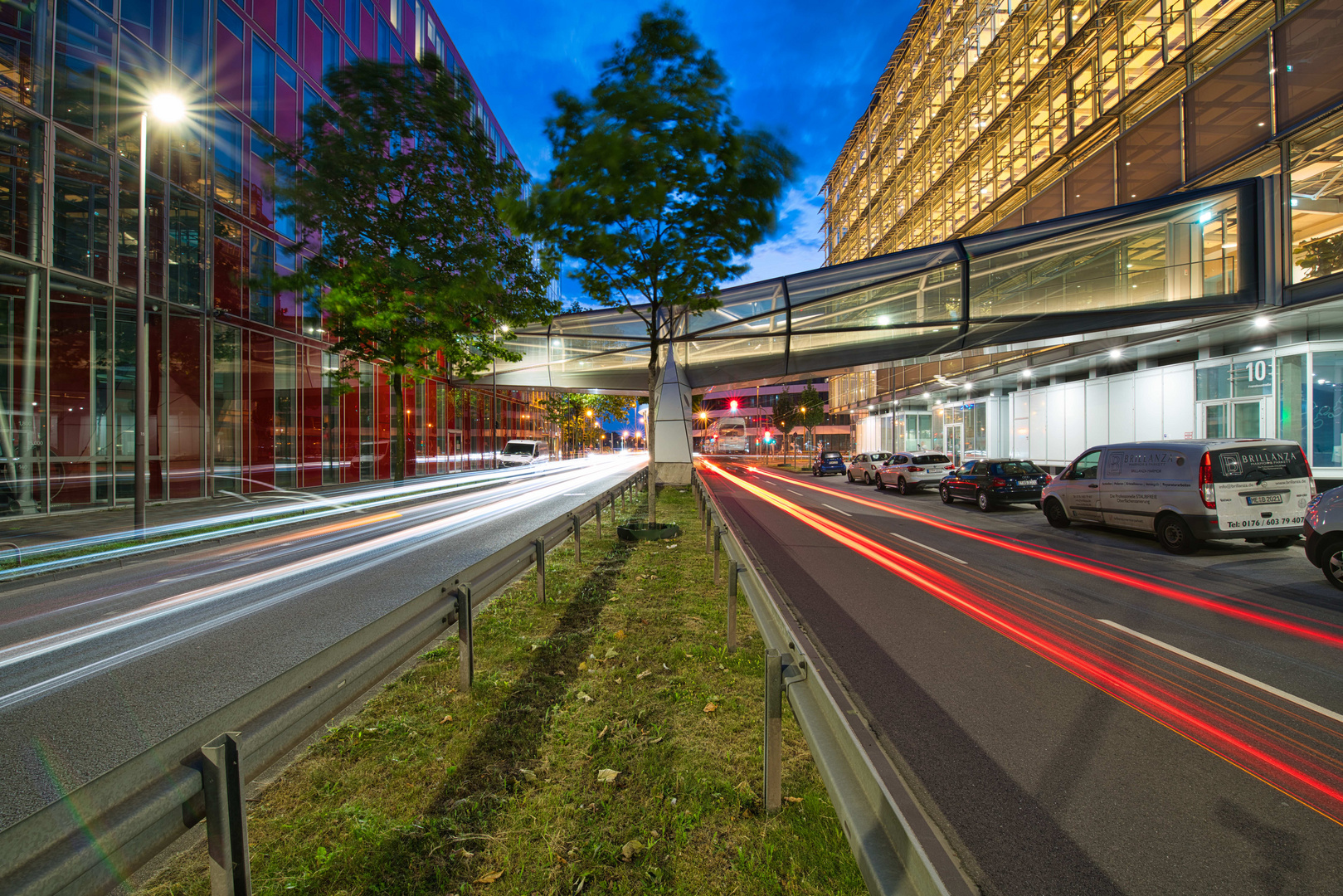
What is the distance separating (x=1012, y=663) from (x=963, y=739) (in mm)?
1692

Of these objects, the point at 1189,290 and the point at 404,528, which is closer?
the point at 404,528

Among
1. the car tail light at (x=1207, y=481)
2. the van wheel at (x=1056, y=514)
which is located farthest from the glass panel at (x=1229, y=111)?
the car tail light at (x=1207, y=481)

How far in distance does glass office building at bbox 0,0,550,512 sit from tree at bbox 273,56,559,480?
2.69 m

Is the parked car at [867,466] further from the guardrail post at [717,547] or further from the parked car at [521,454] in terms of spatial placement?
the parked car at [521,454]

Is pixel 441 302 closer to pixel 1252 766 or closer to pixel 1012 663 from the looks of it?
pixel 1012 663

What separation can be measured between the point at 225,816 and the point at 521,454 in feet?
148

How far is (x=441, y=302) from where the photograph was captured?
1831cm

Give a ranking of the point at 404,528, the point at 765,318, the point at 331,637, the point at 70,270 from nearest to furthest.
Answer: the point at 331,637 < the point at 404,528 < the point at 70,270 < the point at 765,318

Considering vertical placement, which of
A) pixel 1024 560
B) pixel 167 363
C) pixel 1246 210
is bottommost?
pixel 1024 560

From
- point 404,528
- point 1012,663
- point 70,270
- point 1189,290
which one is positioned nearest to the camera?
point 1012,663

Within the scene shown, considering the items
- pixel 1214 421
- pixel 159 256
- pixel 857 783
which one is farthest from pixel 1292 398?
pixel 159 256

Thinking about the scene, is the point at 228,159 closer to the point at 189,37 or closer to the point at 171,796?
the point at 189,37

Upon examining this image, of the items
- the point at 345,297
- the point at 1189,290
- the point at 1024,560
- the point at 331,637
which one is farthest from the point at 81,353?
the point at 1189,290

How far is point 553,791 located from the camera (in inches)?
126
